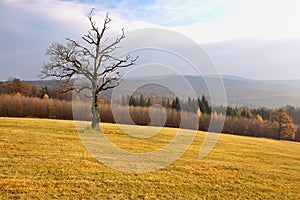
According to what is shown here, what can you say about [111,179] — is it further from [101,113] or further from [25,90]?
[25,90]

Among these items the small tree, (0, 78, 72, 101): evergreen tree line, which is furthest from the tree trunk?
the small tree

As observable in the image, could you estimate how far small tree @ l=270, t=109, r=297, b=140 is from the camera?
78438mm

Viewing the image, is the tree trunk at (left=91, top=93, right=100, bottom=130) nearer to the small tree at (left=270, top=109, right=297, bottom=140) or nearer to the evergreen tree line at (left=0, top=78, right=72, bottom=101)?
the evergreen tree line at (left=0, top=78, right=72, bottom=101)

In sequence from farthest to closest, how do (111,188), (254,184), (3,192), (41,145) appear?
(41,145) → (254,184) → (111,188) → (3,192)

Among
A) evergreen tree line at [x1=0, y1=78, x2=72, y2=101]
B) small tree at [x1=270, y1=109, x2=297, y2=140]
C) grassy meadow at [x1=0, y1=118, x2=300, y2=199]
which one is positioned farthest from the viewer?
evergreen tree line at [x1=0, y1=78, x2=72, y2=101]

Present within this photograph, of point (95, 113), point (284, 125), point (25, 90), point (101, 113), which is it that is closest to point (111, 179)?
point (95, 113)

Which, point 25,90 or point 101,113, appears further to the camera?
point 25,90

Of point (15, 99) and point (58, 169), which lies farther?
point (15, 99)

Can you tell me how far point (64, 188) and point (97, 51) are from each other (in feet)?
72.5

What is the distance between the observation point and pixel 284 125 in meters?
79.6

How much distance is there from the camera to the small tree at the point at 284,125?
78.4 m

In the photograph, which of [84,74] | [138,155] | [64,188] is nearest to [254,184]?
[138,155]

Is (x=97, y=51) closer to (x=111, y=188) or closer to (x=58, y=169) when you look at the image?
(x=58, y=169)

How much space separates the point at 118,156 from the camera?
19.2 m
